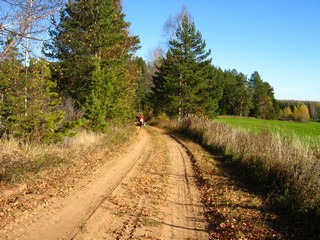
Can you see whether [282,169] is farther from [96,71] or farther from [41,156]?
[96,71]

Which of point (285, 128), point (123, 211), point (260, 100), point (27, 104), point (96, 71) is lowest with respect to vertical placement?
point (123, 211)

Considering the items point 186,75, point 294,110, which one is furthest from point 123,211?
point 294,110

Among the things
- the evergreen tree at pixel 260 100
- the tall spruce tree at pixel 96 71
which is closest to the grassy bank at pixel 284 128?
the tall spruce tree at pixel 96 71

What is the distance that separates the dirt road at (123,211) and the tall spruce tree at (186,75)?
26128 mm

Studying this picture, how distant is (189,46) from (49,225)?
3283 cm

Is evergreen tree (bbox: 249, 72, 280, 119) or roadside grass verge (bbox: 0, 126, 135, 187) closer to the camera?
roadside grass verge (bbox: 0, 126, 135, 187)

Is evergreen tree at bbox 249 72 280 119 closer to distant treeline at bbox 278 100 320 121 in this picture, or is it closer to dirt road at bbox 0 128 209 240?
distant treeline at bbox 278 100 320 121

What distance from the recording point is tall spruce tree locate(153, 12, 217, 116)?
35.6m

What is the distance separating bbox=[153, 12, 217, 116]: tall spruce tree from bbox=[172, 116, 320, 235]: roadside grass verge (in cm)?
2195

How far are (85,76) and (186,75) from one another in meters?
16.4

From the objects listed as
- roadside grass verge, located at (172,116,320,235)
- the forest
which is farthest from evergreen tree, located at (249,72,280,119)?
roadside grass verge, located at (172,116,320,235)

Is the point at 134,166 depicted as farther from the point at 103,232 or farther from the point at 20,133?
the point at 103,232

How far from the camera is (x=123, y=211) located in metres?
6.43

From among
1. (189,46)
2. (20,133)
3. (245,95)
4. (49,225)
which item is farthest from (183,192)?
(245,95)
